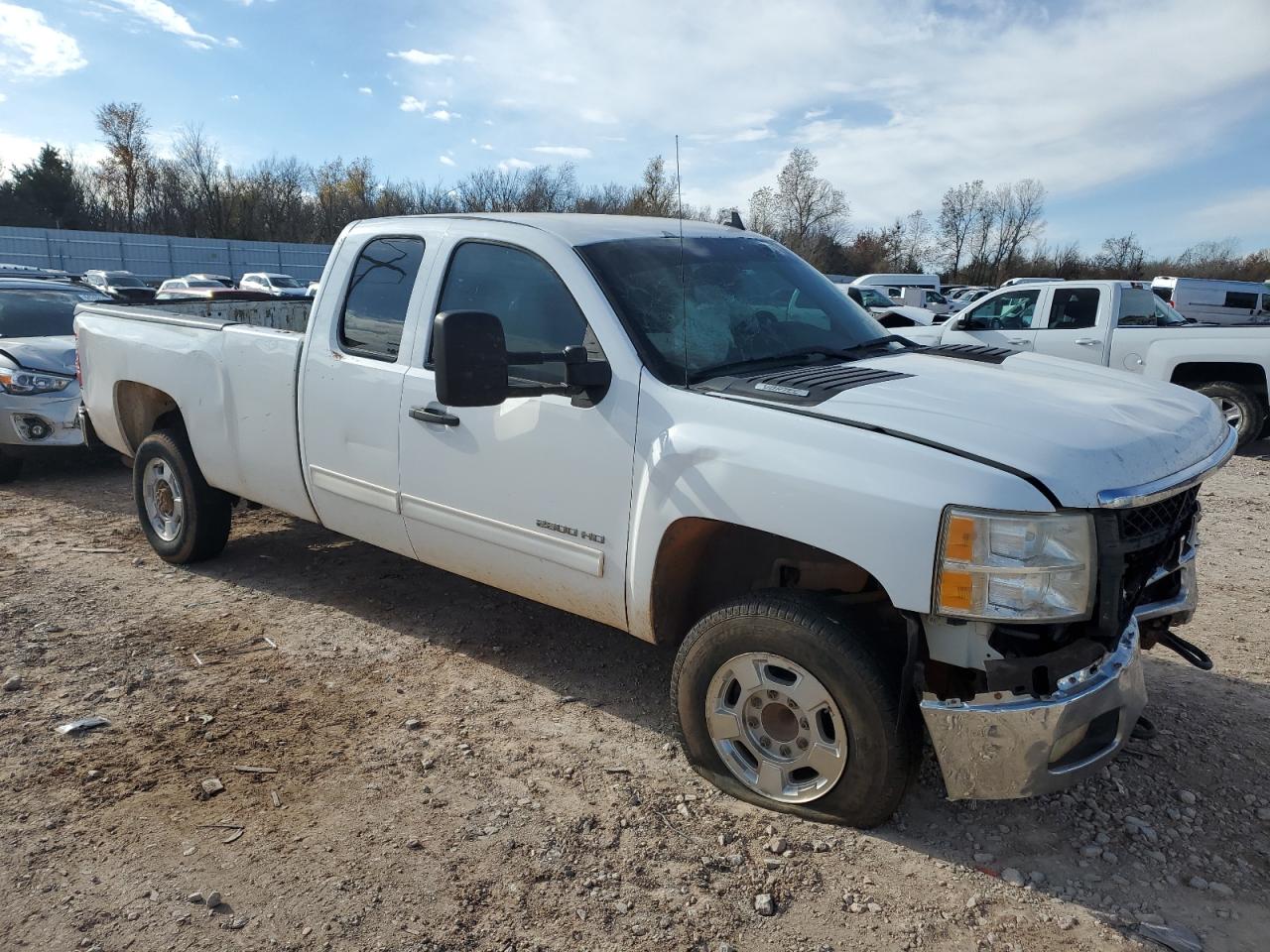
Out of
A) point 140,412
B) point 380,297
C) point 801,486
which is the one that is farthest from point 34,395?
point 801,486

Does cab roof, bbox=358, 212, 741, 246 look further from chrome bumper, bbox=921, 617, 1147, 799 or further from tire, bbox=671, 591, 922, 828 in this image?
chrome bumper, bbox=921, 617, 1147, 799

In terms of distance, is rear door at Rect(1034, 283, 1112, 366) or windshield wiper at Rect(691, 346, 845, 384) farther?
rear door at Rect(1034, 283, 1112, 366)

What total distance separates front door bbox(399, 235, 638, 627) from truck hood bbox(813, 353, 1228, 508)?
0.87 meters

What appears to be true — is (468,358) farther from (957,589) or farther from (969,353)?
(969,353)

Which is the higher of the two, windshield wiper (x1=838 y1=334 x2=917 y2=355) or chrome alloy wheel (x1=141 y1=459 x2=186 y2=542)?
windshield wiper (x1=838 y1=334 x2=917 y2=355)

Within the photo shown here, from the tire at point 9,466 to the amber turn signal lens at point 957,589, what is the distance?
8.14 m

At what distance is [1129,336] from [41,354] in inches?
423

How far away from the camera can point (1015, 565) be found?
2438 mm

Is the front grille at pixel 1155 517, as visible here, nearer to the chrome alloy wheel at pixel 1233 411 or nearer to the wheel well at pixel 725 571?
the wheel well at pixel 725 571

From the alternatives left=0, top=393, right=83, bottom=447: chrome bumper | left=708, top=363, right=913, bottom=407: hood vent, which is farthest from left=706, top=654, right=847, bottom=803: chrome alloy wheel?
left=0, top=393, right=83, bottom=447: chrome bumper

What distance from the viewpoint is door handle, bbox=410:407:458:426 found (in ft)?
12.0

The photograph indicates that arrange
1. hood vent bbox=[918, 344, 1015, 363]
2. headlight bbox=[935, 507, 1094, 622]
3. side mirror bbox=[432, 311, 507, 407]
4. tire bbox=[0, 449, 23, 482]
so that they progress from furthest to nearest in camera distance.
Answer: tire bbox=[0, 449, 23, 482] < hood vent bbox=[918, 344, 1015, 363] < side mirror bbox=[432, 311, 507, 407] < headlight bbox=[935, 507, 1094, 622]

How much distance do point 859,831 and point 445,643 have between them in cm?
225

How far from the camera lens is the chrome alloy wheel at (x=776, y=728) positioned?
2.82 metres
